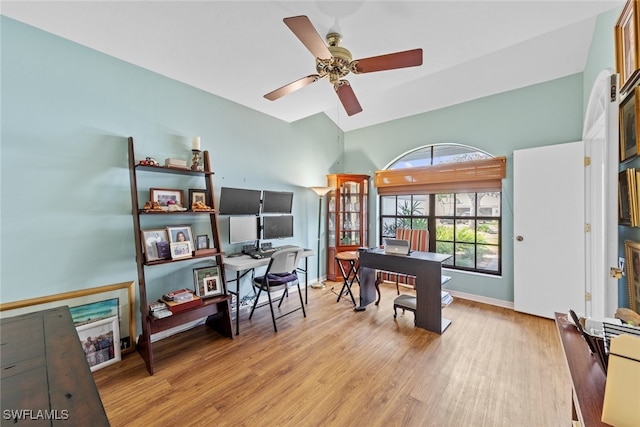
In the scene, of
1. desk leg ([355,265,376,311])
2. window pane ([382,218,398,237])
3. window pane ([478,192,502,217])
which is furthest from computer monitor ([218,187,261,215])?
window pane ([478,192,502,217])

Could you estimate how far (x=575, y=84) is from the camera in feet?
9.83

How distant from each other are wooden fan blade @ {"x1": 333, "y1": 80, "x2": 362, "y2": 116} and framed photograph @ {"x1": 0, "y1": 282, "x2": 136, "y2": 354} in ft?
9.11

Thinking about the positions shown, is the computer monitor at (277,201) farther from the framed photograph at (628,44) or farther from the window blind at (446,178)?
the framed photograph at (628,44)

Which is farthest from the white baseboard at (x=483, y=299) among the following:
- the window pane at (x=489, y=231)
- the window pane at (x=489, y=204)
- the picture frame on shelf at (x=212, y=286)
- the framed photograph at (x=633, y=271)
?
the picture frame on shelf at (x=212, y=286)

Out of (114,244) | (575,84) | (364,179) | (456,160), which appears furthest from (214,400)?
(575,84)

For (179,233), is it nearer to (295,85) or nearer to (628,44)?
(295,85)

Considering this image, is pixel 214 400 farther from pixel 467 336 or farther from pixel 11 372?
pixel 467 336

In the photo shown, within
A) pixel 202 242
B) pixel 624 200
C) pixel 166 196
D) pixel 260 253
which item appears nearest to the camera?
pixel 624 200

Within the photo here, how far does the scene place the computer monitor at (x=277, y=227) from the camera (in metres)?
3.55

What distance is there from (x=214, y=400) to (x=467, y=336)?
254 cm

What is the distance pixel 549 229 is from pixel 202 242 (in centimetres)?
418

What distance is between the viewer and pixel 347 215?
481 cm

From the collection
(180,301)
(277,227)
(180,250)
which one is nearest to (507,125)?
(277,227)

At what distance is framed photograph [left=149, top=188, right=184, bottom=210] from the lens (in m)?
2.55
